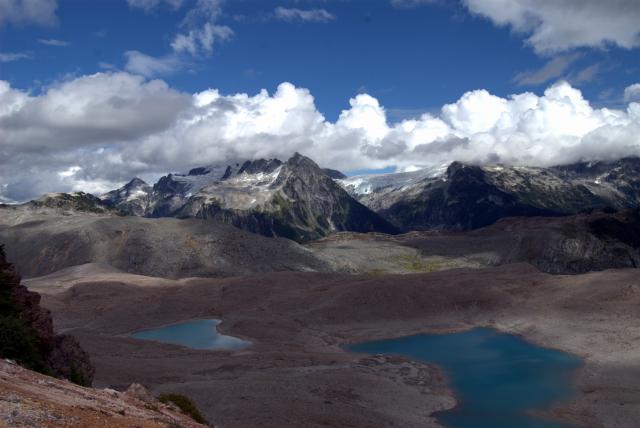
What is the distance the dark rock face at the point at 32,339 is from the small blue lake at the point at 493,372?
27.6 m

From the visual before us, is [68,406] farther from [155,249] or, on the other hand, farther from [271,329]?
[155,249]

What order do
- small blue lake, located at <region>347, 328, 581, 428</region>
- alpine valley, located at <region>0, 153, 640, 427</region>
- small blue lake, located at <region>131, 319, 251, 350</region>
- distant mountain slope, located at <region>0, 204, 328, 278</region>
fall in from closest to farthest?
alpine valley, located at <region>0, 153, 640, 427</region> → small blue lake, located at <region>347, 328, 581, 428</region> → small blue lake, located at <region>131, 319, 251, 350</region> → distant mountain slope, located at <region>0, 204, 328, 278</region>

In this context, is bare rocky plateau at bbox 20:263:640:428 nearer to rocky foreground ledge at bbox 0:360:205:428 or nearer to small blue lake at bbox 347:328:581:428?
small blue lake at bbox 347:328:581:428

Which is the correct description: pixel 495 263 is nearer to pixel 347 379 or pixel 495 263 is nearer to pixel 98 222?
pixel 98 222

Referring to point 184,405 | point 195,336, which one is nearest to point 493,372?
point 184,405

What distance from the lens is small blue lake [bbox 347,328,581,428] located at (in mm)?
48312

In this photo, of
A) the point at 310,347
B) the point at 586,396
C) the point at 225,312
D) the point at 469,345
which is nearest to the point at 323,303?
the point at 225,312

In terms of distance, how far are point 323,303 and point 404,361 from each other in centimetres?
3444

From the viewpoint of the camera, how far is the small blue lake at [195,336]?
3061 inches

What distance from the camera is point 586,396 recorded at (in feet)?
172

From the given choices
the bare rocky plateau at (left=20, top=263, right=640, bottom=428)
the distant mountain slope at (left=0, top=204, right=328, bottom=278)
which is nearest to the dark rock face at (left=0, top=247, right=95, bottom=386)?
the bare rocky plateau at (left=20, top=263, right=640, bottom=428)

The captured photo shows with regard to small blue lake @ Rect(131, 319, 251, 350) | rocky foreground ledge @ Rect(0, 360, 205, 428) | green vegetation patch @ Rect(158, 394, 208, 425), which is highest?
rocky foreground ledge @ Rect(0, 360, 205, 428)

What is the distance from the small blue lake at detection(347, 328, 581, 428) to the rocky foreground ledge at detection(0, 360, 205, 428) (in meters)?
24.6

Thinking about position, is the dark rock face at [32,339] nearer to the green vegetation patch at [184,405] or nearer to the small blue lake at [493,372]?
the green vegetation patch at [184,405]
